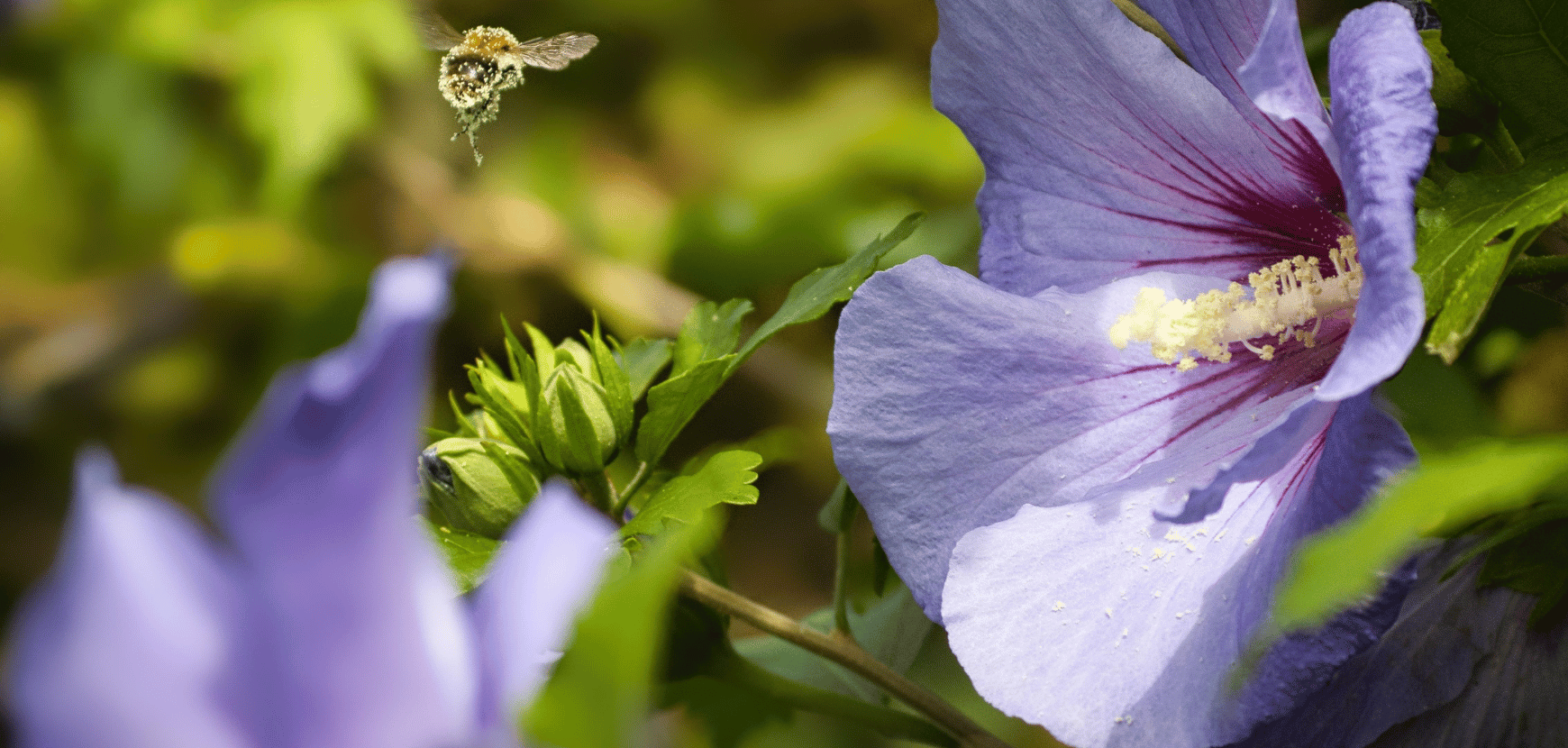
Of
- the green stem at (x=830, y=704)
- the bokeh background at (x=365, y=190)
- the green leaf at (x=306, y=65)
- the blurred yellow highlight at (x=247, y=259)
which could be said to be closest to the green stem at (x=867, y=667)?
the green stem at (x=830, y=704)

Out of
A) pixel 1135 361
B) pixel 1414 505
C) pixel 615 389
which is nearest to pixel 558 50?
pixel 615 389

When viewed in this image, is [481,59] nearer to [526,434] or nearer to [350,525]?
[526,434]

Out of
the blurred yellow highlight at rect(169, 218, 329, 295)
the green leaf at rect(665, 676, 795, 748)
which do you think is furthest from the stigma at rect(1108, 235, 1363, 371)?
the blurred yellow highlight at rect(169, 218, 329, 295)

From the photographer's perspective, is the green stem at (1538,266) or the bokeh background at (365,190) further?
the bokeh background at (365,190)

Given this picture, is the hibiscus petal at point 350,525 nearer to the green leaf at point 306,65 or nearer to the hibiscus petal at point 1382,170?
the hibiscus petal at point 1382,170

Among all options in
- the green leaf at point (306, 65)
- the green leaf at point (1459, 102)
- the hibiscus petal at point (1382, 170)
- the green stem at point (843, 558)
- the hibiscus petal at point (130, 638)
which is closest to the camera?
the hibiscus petal at point (130, 638)

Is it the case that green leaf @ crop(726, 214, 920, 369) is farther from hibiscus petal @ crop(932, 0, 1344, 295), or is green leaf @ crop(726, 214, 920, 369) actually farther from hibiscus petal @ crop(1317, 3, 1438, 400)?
hibiscus petal @ crop(1317, 3, 1438, 400)

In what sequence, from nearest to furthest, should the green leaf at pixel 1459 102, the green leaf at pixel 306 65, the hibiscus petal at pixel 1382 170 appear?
the hibiscus petal at pixel 1382 170 < the green leaf at pixel 1459 102 < the green leaf at pixel 306 65

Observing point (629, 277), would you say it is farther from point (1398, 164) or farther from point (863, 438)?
point (1398, 164)
